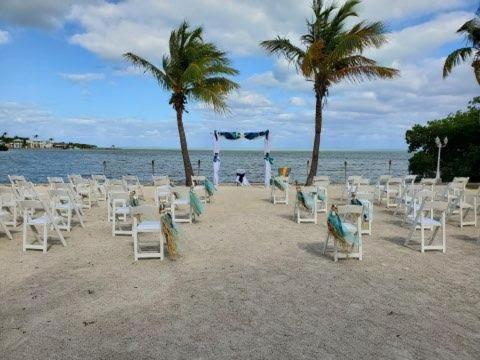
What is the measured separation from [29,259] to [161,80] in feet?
39.4

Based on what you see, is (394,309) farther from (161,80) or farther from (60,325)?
(161,80)

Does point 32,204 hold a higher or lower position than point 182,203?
higher

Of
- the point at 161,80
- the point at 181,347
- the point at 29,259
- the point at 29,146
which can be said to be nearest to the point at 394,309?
the point at 181,347

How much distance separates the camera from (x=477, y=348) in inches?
157

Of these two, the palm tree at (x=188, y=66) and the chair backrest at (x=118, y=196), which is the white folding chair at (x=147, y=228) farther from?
the palm tree at (x=188, y=66)

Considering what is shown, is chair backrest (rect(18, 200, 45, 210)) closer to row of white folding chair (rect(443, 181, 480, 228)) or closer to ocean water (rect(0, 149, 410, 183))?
row of white folding chair (rect(443, 181, 480, 228))

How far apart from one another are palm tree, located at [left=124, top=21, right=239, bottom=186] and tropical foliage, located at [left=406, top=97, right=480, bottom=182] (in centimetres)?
1147

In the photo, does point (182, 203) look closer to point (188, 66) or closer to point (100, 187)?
point (100, 187)

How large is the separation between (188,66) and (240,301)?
13963 mm

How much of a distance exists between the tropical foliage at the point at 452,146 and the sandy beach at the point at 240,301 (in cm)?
1463

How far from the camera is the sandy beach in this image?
13.1 ft

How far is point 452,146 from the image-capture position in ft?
75.0

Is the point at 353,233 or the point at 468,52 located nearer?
the point at 353,233

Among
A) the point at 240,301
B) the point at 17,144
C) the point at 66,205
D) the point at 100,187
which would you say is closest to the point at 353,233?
the point at 240,301
